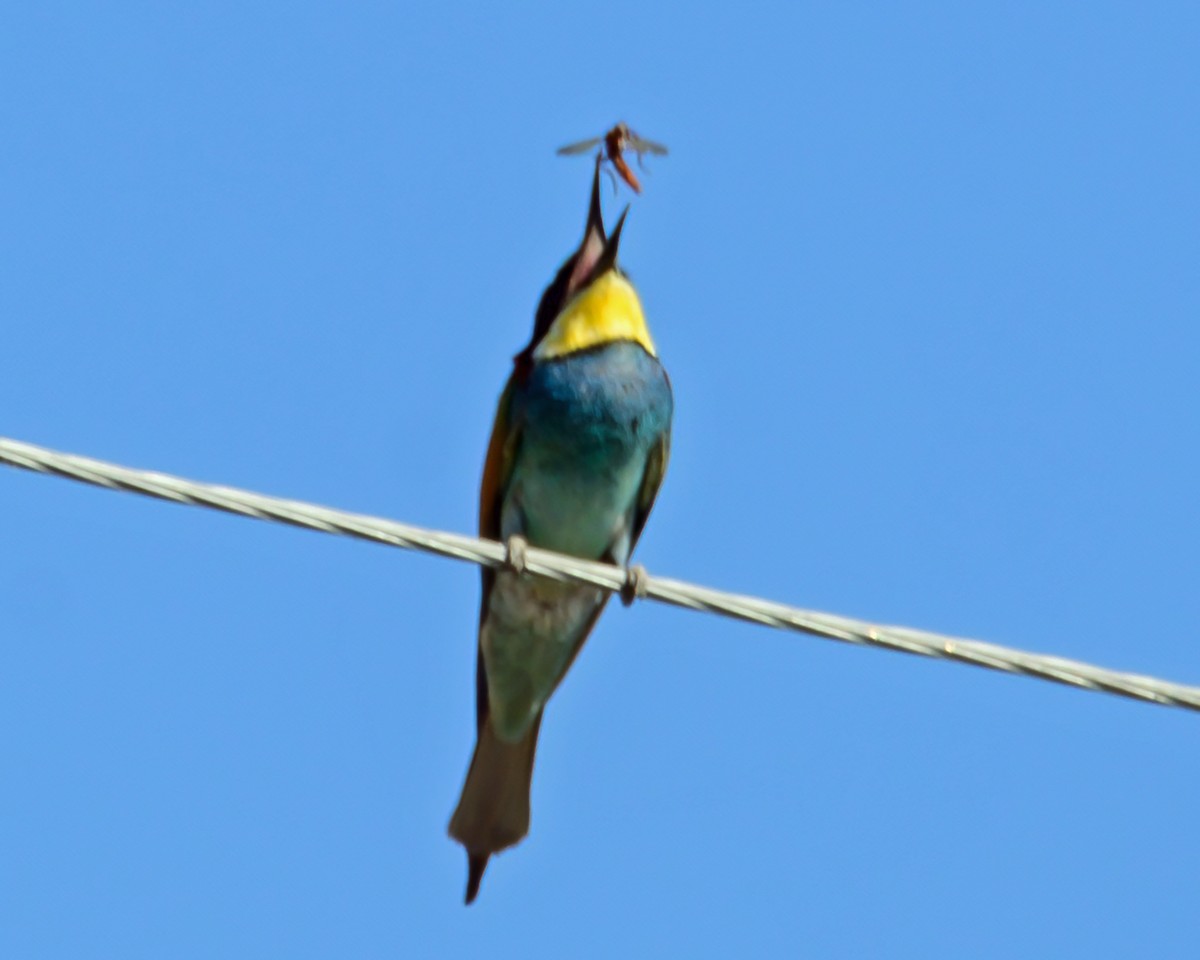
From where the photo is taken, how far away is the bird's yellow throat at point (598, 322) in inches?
211

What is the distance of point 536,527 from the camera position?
5289mm

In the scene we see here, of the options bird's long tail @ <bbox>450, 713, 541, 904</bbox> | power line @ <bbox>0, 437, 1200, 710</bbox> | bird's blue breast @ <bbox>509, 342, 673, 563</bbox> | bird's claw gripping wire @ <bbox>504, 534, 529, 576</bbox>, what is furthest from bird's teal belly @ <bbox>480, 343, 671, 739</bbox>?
power line @ <bbox>0, 437, 1200, 710</bbox>

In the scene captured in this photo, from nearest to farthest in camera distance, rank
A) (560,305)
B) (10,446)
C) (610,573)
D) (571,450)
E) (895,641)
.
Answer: (10,446) → (895,641) → (610,573) → (571,450) → (560,305)

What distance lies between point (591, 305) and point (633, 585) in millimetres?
1342

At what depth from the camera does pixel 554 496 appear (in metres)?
5.24

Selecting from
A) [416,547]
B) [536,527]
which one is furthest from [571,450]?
[416,547]

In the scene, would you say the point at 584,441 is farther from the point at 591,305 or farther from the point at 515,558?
the point at 515,558

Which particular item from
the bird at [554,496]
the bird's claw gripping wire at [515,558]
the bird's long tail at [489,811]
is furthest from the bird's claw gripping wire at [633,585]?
the bird's long tail at [489,811]

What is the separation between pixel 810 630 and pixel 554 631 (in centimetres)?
204

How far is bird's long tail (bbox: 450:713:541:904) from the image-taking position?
5324 millimetres

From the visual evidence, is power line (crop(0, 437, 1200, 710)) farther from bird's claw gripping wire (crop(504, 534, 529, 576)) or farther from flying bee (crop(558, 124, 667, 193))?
flying bee (crop(558, 124, 667, 193))

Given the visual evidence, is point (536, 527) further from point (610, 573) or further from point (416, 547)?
point (416, 547)

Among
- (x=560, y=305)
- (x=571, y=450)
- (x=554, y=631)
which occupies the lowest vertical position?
(x=554, y=631)

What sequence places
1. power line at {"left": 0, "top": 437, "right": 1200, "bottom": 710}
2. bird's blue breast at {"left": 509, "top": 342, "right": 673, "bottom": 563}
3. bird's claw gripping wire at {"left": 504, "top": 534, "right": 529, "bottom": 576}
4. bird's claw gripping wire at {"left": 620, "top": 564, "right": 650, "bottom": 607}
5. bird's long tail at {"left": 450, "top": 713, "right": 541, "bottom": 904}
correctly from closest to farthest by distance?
power line at {"left": 0, "top": 437, "right": 1200, "bottom": 710}, bird's claw gripping wire at {"left": 504, "top": 534, "right": 529, "bottom": 576}, bird's claw gripping wire at {"left": 620, "top": 564, "right": 650, "bottom": 607}, bird's blue breast at {"left": 509, "top": 342, "right": 673, "bottom": 563}, bird's long tail at {"left": 450, "top": 713, "right": 541, "bottom": 904}
